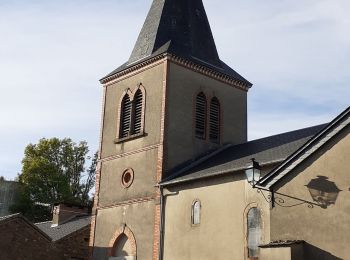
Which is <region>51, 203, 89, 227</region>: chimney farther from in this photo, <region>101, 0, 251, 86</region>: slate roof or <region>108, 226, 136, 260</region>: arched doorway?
<region>101, 0, 251, 86</region>: slate roof

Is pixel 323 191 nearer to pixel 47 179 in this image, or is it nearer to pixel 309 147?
pixel 309 147

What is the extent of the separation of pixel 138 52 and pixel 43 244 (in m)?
9.89

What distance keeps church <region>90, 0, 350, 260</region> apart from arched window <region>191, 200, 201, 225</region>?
0.04 metres

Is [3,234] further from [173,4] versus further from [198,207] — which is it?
[173,4]

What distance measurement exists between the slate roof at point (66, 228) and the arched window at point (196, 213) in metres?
9.17

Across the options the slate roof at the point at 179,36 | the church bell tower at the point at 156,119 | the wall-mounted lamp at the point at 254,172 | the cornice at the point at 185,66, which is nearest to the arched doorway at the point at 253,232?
the wall-mounted lamp at the point at 254,172

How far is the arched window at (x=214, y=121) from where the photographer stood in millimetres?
24891

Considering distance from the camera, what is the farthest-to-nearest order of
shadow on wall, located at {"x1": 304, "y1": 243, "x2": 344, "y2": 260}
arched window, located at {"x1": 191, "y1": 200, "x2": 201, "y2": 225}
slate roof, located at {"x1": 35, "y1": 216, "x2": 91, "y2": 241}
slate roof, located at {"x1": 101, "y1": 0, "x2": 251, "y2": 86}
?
1. slate roof, located at {"x1": 35, "y1": 216, "x2": 91, "y2": 241}
2. slate roof, located at {"x1": 101, "y1": 0, "x2": 251, "y2": 86}
3. arched window, located at {"x1": 191, "y1": 200, "x2": 201, "y2": 225}
4. shadow on wall, located at {"x1": 304, "y1": 243, "x2": 344, "y2": 260}

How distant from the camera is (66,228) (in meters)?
29.2

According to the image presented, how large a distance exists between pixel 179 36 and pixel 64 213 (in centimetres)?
1261

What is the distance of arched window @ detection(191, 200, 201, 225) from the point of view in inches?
785

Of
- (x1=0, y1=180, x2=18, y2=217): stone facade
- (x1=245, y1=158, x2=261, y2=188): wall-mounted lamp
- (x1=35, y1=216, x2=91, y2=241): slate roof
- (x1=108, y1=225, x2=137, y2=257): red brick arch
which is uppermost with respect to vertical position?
(x1=0, y1=180, x2=18, y2=217): stone facade

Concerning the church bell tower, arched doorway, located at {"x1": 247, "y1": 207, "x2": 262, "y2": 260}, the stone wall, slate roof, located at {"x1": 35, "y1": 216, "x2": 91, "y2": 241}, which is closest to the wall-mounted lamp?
arched doorway, located at {"x1": 247, "y1": 207, "x2": 262, "y2": 260}

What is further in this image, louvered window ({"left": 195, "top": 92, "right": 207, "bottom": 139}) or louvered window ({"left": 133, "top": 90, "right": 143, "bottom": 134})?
louvered window ({"left": 133, "top": 90, "right": 143, "bottom": 134})
